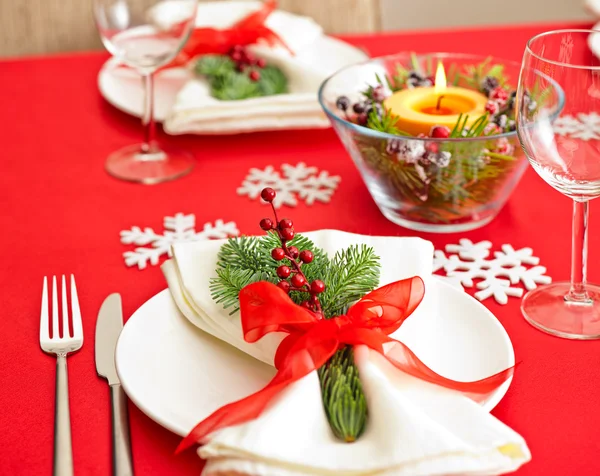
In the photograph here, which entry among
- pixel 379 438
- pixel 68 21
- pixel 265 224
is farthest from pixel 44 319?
pixel 68 21

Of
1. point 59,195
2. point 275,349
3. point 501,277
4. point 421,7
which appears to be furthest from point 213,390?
point 421,7

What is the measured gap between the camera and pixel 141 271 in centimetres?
86

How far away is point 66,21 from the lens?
1.66 meters

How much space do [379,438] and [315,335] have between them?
0.10m

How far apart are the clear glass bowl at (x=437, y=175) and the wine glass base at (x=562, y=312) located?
0.14 metres

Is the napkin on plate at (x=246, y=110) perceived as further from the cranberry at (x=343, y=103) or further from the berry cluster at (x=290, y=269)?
the berry cluster at (x=290, y=269)

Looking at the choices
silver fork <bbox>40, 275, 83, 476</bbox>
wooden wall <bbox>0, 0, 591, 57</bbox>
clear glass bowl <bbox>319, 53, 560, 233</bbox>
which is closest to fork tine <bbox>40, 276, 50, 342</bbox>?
silver fork <bbox>40, 275, 83, 476</bbox>

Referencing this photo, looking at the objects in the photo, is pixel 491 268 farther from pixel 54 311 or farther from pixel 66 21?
pixel 66 21

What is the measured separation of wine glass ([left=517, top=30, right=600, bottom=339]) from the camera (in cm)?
68

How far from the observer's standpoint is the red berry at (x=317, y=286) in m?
0.65

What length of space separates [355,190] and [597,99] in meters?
0.38

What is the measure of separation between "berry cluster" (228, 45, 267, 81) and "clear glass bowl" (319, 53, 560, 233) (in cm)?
36

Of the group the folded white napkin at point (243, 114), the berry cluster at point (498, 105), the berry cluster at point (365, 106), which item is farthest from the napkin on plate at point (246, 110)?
the berry cluster at point (498, 105)

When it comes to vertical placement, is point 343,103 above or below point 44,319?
above
